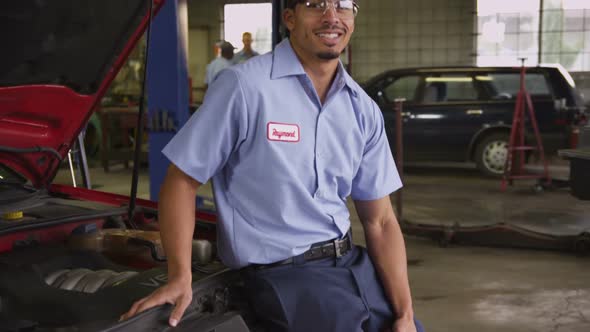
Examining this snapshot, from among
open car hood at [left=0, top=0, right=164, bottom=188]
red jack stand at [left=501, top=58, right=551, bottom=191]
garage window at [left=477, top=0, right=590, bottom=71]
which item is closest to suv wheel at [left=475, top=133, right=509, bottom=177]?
red jack stand at [left=501, top=58, right=551, bottom=191]

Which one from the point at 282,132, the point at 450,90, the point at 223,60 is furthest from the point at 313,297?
the point at 450,90

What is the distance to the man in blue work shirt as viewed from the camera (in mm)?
1613

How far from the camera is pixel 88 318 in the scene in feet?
5.63

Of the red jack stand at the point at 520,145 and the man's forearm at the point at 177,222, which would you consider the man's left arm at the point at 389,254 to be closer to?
the man's forearm at the point at 177,222

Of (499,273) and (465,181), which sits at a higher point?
(499,273)

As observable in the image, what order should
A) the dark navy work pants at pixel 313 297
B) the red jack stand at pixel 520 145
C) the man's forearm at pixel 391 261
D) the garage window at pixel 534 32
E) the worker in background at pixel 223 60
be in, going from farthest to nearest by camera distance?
the garage window at pixel 534 32
the worker in background at pixel 223 60
the red jack stand at pixel 520 145
the man's forearm at pixel 391 261
the dark navy work pants at pixel 313 297

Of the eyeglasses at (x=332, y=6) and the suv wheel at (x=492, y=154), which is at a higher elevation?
the eyeglasses at (x=332, y=6)

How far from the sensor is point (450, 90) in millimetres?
9164

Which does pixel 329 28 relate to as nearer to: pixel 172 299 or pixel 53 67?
pixel 172 299

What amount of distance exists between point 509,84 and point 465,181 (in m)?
1.39

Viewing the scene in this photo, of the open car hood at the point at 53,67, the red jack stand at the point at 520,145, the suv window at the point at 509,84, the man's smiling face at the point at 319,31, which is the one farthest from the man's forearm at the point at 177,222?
the suv window at the point at 509,84

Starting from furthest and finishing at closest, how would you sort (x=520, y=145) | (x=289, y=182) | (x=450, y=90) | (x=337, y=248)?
1. (x=450, y=90)
2. (x=520, y=145)
3. (x=337, y=248)
4. (x=289, y=182)

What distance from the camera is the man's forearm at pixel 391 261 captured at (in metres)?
1.86

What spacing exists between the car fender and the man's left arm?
7.38 m
